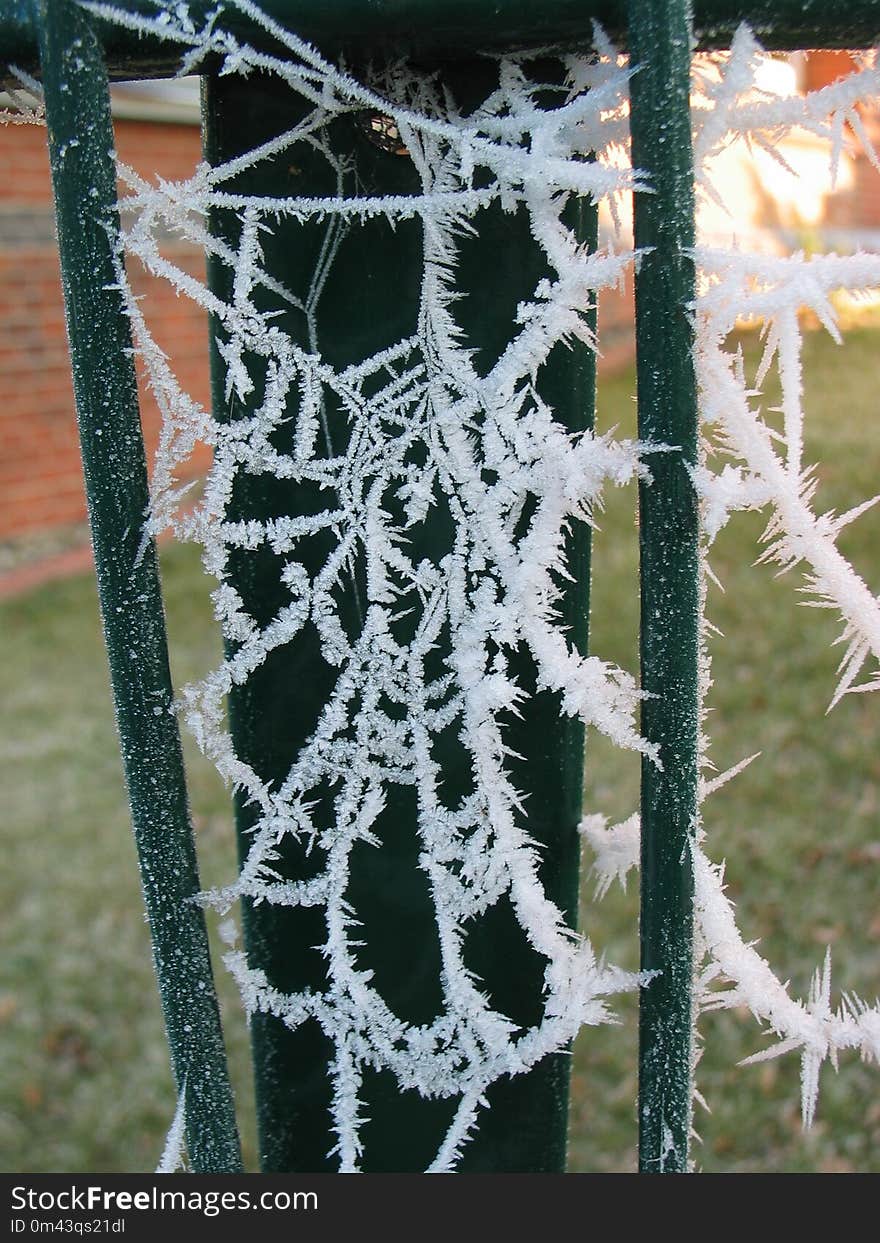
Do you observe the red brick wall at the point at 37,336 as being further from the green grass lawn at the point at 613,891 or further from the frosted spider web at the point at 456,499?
the frosted spider web at the point at 456,499

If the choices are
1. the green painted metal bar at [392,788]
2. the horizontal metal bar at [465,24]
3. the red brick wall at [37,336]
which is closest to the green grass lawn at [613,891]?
the red brick wall at [37,336]

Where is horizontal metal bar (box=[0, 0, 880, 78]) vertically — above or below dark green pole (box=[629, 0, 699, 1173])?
above

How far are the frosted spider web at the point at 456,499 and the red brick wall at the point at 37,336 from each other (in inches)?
193

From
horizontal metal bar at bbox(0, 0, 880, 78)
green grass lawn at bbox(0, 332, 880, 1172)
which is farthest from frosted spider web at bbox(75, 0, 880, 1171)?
green grass lawn at bbox(0, 332, 880, 1172)

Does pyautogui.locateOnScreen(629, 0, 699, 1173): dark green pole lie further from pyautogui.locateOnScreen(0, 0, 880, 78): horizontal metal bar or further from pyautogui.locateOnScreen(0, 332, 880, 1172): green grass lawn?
pyautogui.locateOnScreen(0, 332, 880, 1172): green grass lawn

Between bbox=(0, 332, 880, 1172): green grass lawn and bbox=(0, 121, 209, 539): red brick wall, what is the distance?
93 cm

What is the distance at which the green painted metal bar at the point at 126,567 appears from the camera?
0.61 metres

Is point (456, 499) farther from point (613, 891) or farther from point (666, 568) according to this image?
point (613, 891)

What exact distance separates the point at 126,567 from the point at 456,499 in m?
0.20

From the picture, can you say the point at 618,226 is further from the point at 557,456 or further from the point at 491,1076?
the point at 491,1076

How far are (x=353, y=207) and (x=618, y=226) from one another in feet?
0.58

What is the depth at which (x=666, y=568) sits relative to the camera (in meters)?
0.64

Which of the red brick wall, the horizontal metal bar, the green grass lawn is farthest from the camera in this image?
the red brick wall

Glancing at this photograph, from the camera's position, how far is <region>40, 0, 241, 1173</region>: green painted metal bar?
607 mm
